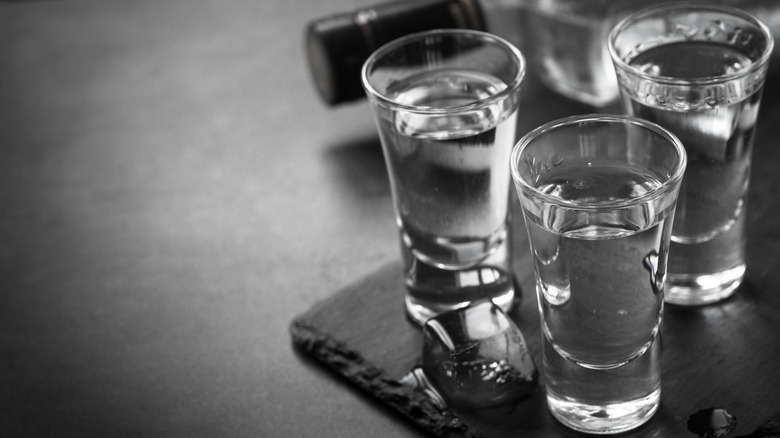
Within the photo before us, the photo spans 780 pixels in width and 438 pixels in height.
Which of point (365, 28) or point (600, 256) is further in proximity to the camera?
point (365, 28)

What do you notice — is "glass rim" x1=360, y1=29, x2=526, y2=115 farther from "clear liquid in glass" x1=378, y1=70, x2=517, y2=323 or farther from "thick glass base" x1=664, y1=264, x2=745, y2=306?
"thick glass base" x1=664, y1=264, x2=745, y2=306

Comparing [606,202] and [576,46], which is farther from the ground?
[606,202]

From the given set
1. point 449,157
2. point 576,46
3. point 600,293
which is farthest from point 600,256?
point 576,46

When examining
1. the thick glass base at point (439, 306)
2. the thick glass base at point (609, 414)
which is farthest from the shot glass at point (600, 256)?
the thick glass base at point (439, 306)

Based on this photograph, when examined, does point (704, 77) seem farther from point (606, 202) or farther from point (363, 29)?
A: point (363, 29)

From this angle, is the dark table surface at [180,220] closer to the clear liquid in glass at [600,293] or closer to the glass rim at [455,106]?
the clear liquid in glass at [600,293]

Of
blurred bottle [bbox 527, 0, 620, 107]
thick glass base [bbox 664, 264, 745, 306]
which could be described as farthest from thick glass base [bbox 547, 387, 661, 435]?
blurred bottle [bbox 527, 0, 620, 107]

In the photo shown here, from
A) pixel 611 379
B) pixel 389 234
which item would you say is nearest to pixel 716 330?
pixel 611 379
